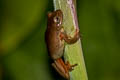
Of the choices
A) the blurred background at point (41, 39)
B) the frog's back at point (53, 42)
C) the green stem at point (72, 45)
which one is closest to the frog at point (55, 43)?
the frog's back at point (53, 42)

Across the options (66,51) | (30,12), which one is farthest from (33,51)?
(66,51)

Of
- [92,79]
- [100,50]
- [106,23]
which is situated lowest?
[92,79]

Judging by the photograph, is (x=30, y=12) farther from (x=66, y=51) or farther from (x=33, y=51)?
(x=66, y=51)

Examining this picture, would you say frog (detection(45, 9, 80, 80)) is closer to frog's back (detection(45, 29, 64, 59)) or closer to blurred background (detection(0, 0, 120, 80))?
frog's back (detection(45, 29, 64, 59))

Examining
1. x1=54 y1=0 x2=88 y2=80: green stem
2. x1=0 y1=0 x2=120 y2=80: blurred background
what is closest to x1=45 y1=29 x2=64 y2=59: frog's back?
x1=54 y1=0 x2=88 y2=80: green stem

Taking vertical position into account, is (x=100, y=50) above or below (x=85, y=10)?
below

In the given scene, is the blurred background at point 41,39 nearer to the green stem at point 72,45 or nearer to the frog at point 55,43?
the frog at point 55,43
